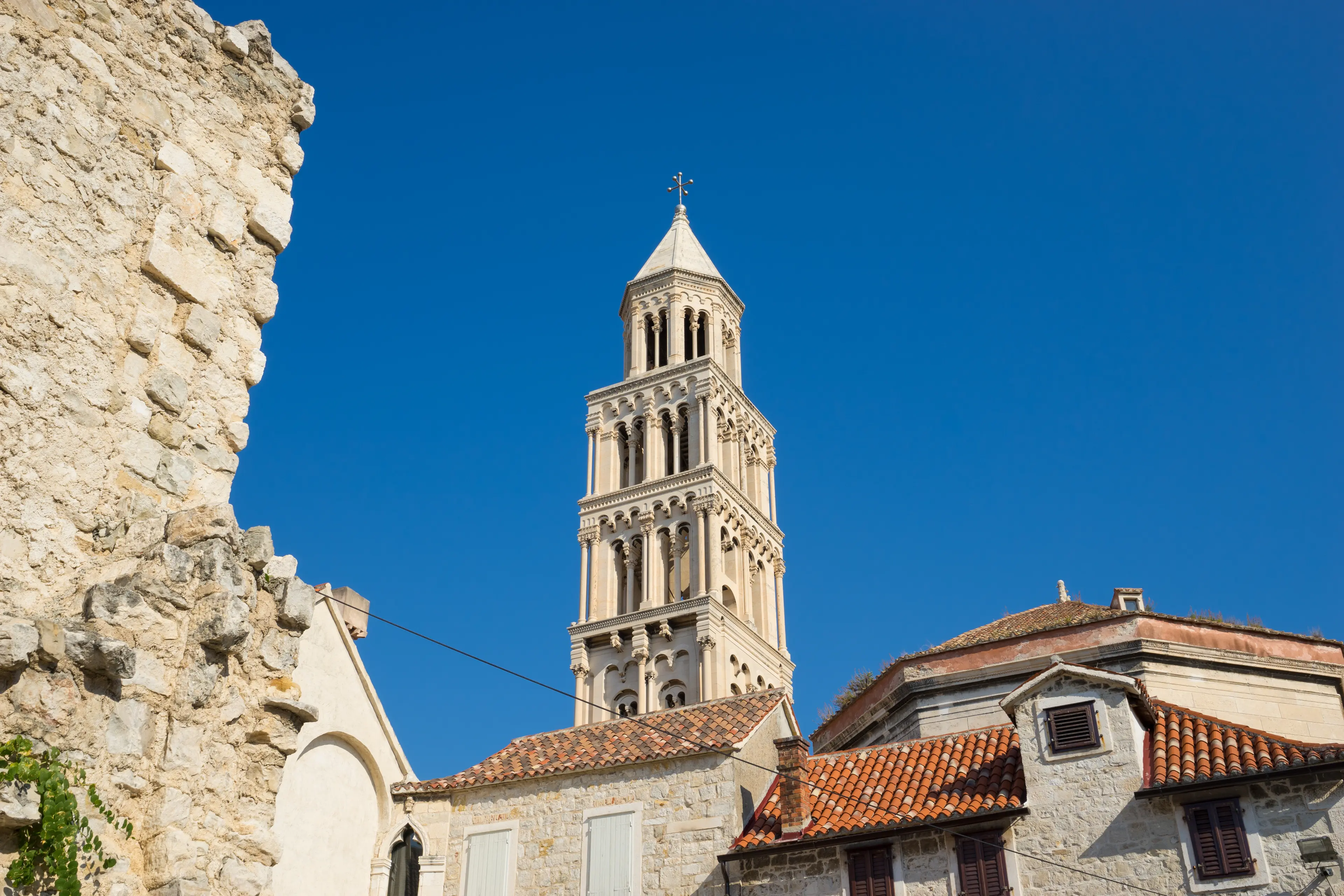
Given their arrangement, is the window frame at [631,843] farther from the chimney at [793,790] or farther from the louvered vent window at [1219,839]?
the louvered vent window at [1219,839]

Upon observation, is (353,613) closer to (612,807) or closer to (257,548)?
(612,807)

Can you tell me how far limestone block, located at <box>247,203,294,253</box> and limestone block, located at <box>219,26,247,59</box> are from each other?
68cm

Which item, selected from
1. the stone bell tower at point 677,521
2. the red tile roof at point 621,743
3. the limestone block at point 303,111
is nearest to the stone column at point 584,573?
the stone bell tower at point 677,521

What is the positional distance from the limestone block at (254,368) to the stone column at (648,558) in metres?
47.4

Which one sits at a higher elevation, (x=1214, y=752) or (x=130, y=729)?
(x=1214, y=752)

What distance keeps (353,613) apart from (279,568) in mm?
16825

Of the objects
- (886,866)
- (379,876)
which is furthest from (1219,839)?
(379,876)

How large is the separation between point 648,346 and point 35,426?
5711 cm

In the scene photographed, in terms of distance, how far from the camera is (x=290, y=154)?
19.4ft

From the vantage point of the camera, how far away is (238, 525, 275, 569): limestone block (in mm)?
4797

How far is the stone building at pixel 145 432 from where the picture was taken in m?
4.25

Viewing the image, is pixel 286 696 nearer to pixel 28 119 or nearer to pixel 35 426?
pixel 35 426

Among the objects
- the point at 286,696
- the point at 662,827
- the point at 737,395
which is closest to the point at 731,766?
the point at 662,827

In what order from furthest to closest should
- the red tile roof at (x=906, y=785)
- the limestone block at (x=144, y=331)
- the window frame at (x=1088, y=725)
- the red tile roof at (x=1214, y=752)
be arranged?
the red tile roof at (x=906, y=785)
the window frame at (x=1088, y=725)
the red tile roof at (x=1214, y=752)
the limestone block at (x=144, y=331)
